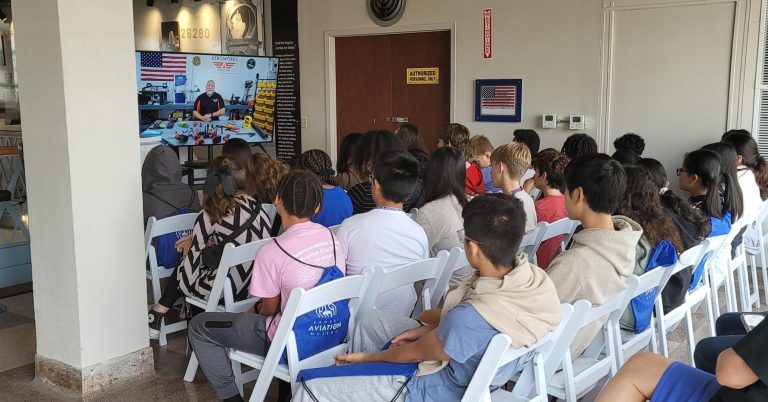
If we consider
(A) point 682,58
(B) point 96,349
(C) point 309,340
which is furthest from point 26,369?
(A) point 682,58

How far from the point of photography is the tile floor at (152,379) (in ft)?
10.7

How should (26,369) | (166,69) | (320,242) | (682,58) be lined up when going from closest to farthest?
1. (320,242)
2. (26,369)
3. (682,58)
4. (166,69)

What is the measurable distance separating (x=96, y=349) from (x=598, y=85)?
477cm

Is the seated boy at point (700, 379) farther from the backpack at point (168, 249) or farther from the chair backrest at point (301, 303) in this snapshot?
the backpack at point (168, 249)

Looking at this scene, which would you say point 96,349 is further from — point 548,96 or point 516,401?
point 548,96

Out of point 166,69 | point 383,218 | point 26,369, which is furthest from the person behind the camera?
point 166,69

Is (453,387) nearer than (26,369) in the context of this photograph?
Yes

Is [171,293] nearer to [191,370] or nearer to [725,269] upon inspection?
[191,370]

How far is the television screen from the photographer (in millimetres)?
6926

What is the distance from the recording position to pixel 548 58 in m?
6.62

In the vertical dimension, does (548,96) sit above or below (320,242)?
above

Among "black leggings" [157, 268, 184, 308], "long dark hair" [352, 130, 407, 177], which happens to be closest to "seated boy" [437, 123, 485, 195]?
"long dark hair" [352, 130, 407, 177]

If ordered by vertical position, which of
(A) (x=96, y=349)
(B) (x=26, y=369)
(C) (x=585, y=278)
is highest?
(C) (x=585, y=278)

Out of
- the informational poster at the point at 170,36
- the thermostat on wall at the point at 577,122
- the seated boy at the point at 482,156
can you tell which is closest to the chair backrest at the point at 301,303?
the seated boy at the point at 482,156
